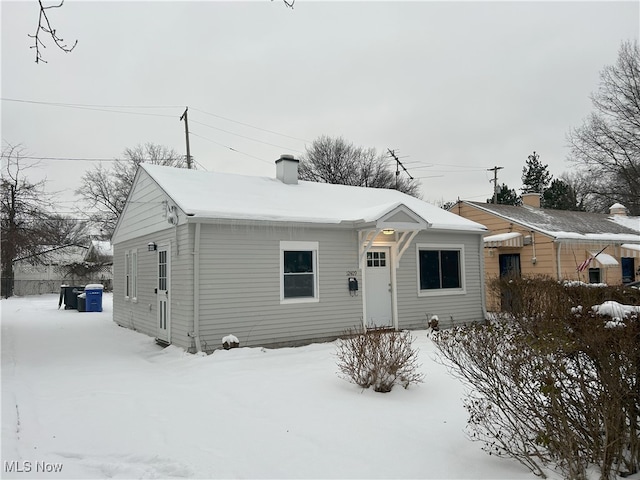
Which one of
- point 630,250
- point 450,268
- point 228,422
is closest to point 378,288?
point 450,268

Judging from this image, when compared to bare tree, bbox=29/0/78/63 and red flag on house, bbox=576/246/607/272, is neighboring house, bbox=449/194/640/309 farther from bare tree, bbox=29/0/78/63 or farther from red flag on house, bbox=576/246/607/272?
bare tree, bbox=29/0/78/63

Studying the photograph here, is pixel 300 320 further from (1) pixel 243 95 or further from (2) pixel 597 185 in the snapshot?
(2) pixel 597 185

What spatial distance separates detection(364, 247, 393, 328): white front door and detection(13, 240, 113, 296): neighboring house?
25143mm

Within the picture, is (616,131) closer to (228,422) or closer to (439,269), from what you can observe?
(439,269)

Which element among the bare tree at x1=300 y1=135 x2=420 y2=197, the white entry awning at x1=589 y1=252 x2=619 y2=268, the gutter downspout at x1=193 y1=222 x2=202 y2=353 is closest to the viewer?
the gutter downspout at x1=193 y1=222 x2=202 y2=353

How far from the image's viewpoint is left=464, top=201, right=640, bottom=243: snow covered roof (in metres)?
15.5

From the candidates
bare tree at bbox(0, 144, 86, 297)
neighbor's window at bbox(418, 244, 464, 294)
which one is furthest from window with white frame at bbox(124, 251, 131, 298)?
neighbor's window at bbox(418, 244, 464, 294)

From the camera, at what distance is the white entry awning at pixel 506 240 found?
15438mm

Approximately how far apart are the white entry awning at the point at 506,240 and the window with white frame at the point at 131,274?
11.7m

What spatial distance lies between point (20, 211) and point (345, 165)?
23.3 meters

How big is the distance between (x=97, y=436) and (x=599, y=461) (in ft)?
14.5

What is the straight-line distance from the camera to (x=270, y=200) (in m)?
10.4

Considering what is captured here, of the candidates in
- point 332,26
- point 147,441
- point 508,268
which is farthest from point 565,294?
point 508,268

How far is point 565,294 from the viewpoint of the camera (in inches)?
245
